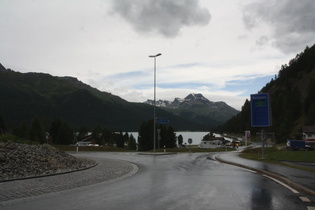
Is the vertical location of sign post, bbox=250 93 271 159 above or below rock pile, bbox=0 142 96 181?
above

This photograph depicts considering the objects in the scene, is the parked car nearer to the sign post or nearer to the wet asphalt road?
the sign post

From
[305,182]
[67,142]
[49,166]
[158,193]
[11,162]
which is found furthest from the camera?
[67,142]

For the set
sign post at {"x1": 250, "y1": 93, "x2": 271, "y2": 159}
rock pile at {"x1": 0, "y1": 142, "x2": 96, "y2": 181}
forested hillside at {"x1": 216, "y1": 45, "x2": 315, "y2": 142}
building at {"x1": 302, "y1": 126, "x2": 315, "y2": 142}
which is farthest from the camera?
forested hillside at {"x1": 216, "y1": 45, "x2": 315, "y2": 142}

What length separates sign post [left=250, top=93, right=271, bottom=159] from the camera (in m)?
27.1

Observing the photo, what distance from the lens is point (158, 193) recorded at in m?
9.52

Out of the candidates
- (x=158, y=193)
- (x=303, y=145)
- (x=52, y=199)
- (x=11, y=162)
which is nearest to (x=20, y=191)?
(x=52, y=199)

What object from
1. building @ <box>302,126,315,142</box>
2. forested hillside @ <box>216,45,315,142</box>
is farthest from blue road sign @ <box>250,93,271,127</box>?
forested hillside @ <box>216,45,315,142</box>

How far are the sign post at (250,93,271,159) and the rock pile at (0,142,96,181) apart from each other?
16.8 metres

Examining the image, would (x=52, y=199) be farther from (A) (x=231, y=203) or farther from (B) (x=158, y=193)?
(A) (x=231, y=203)

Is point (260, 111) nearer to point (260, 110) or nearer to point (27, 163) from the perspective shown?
point (260, 110)

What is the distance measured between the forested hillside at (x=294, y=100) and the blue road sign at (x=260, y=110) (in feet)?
274

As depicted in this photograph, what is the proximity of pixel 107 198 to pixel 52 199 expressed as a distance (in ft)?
5.19

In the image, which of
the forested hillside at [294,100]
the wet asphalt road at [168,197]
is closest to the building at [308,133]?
the forested hillside at [294,100]

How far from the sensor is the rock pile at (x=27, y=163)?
13663 mm
